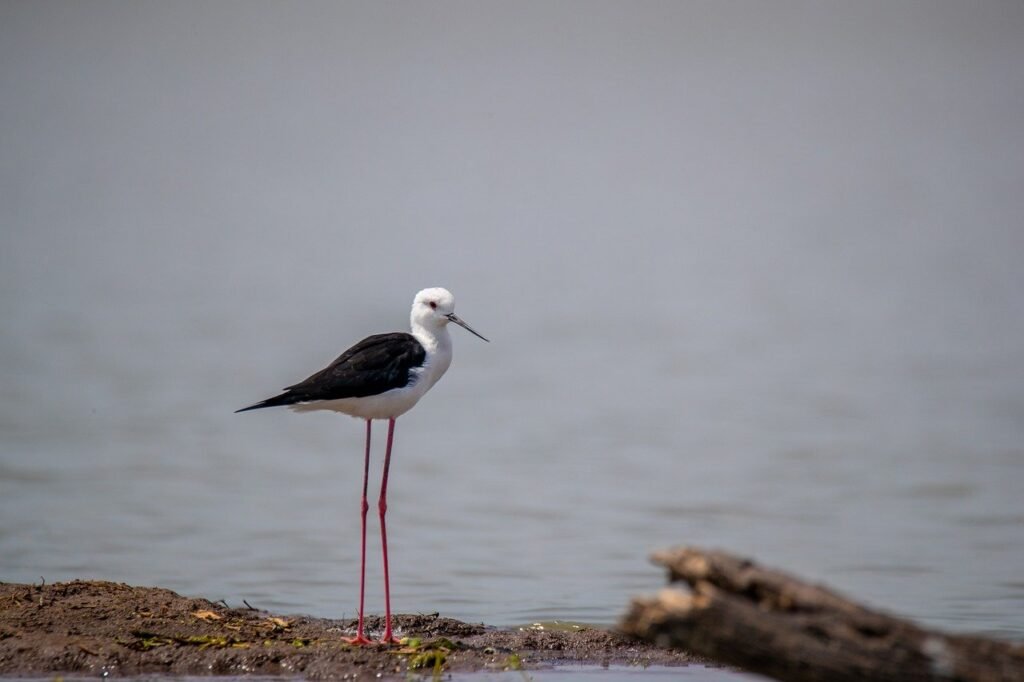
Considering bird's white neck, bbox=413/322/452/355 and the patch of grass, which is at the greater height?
bird's white neck, bbox=413/322/452/355

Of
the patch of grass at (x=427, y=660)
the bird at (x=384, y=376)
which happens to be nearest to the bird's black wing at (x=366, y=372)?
the bird at (x=384, y=376)

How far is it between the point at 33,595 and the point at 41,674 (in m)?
1.19

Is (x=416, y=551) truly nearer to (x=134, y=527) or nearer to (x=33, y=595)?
(x=134, y=527)

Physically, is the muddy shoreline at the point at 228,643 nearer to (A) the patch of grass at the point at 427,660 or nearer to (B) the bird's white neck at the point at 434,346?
(A) the patch of grass at the point at 427,660

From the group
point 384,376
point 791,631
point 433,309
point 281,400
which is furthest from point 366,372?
point 791,631

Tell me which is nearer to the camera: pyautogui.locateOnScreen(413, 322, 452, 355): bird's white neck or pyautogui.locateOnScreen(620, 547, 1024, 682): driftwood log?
pyautogui.locateOnScreen(620, 547, 1024, 682): driftwood log

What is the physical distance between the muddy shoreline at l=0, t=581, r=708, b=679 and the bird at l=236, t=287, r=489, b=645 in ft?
0.97

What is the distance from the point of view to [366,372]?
7.97 m

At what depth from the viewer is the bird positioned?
7.82 meters

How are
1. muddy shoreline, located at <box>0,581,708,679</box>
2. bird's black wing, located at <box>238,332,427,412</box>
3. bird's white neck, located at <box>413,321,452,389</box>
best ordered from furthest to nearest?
bird's white neck, located at <box>413,321,452,389</box>
bird's black wing, located at <box>238,332,427,412</box>
muddy shoreline, located at <box>0,581,708,679</box>

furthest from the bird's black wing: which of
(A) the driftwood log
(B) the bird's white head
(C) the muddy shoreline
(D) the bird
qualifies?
(A) the driftwood log

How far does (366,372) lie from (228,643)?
157cm

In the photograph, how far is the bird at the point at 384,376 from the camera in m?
7.82

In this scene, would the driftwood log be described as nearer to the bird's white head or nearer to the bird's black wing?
the bird's black wing
